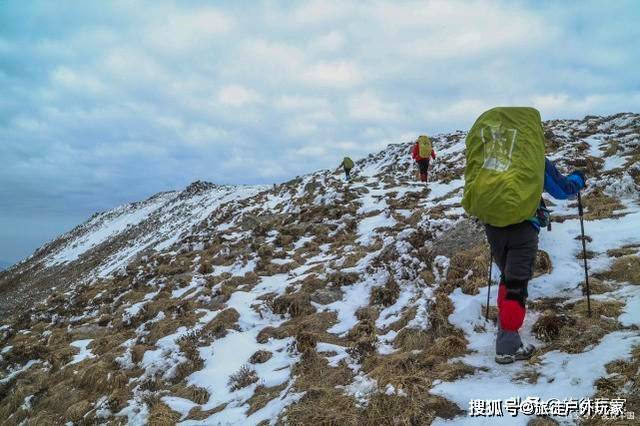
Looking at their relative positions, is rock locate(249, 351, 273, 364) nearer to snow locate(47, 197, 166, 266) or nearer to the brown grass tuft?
the brown grass tuft

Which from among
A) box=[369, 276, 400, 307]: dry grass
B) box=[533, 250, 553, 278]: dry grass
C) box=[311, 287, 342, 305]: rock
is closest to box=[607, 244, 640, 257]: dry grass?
box=[533, 250, 553, 278]: dry grass

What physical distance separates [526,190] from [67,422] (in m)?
7.70

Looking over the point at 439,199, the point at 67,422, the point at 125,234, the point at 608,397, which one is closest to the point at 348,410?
the point at 608,397

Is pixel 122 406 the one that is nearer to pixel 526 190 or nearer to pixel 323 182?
pixel 526 190

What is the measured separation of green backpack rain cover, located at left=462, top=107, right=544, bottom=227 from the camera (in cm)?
454

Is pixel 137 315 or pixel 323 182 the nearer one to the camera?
pixel 137 315

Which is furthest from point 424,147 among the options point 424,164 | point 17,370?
point 17,370

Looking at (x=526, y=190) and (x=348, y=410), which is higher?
(x=526, y=190)

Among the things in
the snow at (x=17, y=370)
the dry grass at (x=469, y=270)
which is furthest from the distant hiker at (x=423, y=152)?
the snow at (x=17, y=370)

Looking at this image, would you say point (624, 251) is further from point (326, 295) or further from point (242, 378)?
point (242, 378)

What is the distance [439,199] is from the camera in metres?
14.0

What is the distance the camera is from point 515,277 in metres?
4.88

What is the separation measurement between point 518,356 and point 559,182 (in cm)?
222

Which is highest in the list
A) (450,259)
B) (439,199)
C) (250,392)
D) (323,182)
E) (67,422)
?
(323,182)
